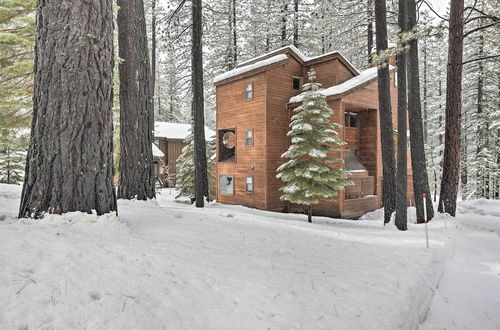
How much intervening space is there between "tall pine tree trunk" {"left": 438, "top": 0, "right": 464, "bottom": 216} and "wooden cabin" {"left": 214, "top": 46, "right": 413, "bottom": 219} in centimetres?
502

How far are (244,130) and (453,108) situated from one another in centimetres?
1094

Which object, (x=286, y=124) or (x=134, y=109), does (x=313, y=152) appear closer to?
(x=286, y=124)

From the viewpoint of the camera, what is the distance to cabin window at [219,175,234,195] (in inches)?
754

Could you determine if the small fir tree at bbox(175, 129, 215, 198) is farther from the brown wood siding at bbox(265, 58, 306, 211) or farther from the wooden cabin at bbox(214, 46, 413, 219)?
the brown wood siding at bbox(265, 58, 306, 211)

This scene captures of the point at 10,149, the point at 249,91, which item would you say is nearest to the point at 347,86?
the point at 249,91

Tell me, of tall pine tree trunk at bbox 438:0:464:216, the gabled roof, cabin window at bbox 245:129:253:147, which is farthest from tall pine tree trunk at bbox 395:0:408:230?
cabin window at bbox 245:129:253:147

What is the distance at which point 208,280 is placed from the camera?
311cm

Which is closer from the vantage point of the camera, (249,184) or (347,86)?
(347,86)

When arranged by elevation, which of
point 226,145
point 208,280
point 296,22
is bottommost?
point 208,280

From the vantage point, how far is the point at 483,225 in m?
10.6

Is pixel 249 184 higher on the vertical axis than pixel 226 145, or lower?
lower

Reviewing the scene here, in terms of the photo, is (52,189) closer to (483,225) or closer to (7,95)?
(7,95)

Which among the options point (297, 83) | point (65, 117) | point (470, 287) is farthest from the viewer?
point (297, 83)

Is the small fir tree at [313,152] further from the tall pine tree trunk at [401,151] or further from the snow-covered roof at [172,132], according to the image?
the snow-covered roof at [172,132]
